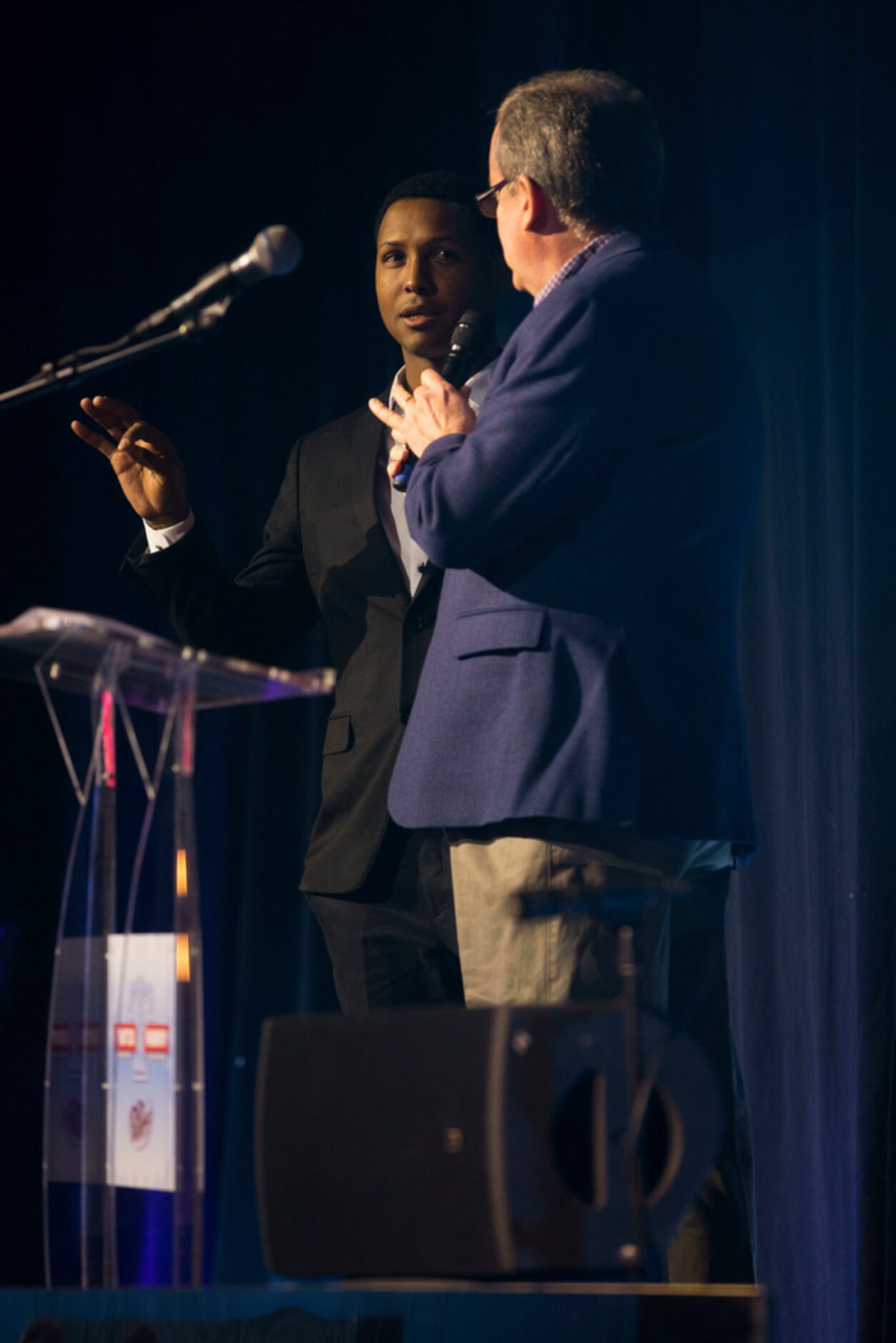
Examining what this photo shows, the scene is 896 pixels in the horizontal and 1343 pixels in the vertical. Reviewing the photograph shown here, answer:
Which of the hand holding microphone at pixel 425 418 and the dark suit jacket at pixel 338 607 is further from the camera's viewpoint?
the dark suit jacket at pixel 338 607

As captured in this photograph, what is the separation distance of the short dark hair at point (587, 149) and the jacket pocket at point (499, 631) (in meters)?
0.49

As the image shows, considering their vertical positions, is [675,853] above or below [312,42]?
below

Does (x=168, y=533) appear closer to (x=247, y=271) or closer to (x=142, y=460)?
(x=142, y=460)

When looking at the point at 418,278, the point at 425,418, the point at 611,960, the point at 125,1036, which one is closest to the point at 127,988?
the point at 125,1036

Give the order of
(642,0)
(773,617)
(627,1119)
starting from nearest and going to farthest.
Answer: (627,1119), (773,617), (642,0)

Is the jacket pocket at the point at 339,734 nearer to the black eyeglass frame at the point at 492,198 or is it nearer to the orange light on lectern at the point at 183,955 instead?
the black eyeglass frame at the point at 492,198

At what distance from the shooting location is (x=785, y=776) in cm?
239

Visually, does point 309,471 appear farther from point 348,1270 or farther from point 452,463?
point 348,1270

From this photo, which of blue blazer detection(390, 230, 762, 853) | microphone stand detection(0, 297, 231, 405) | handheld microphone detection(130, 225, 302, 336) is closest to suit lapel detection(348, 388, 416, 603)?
blue blazer detection(390, 230, 762, 853)

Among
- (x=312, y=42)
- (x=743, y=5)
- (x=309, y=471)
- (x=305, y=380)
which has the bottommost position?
(x=309, y=471)

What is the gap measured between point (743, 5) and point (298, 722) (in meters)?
1.59

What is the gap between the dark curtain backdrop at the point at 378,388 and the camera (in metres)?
2.28

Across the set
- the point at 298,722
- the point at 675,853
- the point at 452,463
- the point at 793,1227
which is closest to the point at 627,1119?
the point at 675,853

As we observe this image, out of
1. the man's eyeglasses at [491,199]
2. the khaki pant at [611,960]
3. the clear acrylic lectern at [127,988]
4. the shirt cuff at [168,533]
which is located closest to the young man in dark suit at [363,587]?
the shirt cuff at [168,533]
